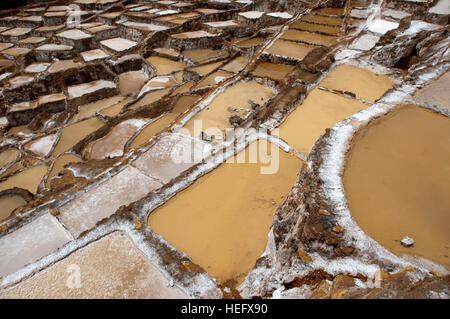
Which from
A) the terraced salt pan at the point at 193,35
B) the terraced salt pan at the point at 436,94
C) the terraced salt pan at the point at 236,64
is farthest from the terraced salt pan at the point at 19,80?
the terraced salt pan at the point at 436,94

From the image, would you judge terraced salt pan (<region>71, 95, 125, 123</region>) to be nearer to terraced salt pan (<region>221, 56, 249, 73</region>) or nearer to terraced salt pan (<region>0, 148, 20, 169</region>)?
terraced salt pan (<region>0, 148, 20, 169</region>)

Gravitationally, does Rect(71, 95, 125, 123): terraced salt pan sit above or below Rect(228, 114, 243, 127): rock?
below

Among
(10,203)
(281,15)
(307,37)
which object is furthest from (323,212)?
(281,15)

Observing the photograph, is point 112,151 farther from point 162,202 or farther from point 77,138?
point 162,202

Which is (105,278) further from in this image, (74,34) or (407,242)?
(74,34)

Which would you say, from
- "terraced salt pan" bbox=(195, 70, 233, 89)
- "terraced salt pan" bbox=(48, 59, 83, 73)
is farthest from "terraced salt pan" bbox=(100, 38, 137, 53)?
"terraced salt pan" bbox=(195, 70, 233, 89)

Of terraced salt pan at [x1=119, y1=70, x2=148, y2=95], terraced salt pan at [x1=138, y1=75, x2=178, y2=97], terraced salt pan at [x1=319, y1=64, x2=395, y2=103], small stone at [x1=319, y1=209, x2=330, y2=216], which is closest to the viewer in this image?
small stone at [x1=319, y1=209, x2=330, y2=216]

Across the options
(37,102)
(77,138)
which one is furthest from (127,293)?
(37,102)
